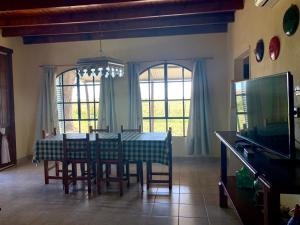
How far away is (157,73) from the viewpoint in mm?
6094

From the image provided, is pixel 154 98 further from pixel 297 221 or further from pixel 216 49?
pixel 297 221

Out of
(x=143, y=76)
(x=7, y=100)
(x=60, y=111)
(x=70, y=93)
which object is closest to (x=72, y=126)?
(x=60, y=111)

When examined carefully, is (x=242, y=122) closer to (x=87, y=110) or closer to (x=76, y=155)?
(x=76, y=155)

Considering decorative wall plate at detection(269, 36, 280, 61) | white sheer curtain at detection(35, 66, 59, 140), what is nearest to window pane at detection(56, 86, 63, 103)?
white sheer curtain at detection(35, 66, 59, 140)

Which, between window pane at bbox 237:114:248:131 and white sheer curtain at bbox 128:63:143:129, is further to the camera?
white sheer curtain at bbox 128:63:143:129

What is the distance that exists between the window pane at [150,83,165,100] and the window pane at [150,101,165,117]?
11 centimetres

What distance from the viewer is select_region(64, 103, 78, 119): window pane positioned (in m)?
6.41

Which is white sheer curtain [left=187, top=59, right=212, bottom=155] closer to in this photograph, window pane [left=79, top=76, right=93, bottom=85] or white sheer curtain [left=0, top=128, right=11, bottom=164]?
window pane [left=79, top=76, right=93, bottom=85]

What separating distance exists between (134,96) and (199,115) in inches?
55.3

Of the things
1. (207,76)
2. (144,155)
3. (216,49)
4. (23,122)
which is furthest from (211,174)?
(23,122)

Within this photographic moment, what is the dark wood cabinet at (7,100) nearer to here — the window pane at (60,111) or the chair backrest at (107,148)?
the window pane at (60,111)

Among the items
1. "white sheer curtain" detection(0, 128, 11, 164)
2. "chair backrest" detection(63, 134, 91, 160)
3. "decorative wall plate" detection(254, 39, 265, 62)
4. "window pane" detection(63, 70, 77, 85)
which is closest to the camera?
"decorative wall plate" detection(254, 39, 265, 62)

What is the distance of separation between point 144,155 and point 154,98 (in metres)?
2.36

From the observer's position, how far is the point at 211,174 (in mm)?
4906
